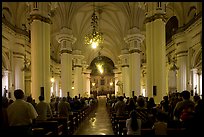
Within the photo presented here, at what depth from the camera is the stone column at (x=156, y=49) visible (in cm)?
1711

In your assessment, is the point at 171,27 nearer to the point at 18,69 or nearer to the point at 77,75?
the point at 77,75

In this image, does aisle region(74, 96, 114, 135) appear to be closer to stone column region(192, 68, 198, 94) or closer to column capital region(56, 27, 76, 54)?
stone column region(192, 68, 198, 94)

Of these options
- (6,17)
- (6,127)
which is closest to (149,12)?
(6,17)

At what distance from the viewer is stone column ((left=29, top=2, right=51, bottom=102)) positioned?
1733 centimetres

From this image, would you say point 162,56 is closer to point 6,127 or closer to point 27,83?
point 6,127

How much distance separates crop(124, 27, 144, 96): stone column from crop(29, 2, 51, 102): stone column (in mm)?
10374

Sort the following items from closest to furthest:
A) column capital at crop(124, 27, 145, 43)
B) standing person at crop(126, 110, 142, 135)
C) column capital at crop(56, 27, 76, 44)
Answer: standing person at crop(126, 110, 142, 135), column capital at crop(124, 27, 145, 43), column capital at crop(56, 27, 76, 44)

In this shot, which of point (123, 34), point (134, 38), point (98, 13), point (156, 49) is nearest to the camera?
point (156, 49)

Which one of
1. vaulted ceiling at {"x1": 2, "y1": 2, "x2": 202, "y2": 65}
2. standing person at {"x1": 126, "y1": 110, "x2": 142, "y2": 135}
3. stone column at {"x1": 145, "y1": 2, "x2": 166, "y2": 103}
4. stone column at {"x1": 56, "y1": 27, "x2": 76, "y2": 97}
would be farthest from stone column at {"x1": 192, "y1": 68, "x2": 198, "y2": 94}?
standing person at {"x1": 126, "y1": 110, "x2": 142, "y2": 135}

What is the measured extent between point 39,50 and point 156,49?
6.51 meters

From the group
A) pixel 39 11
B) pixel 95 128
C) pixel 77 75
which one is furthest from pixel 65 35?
pixel 95 128

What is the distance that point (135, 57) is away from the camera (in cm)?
2717

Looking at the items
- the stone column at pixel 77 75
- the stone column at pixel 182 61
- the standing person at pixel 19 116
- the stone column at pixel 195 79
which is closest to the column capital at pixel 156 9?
the stone column at pixel 195 79

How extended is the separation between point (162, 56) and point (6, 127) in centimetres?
1227
